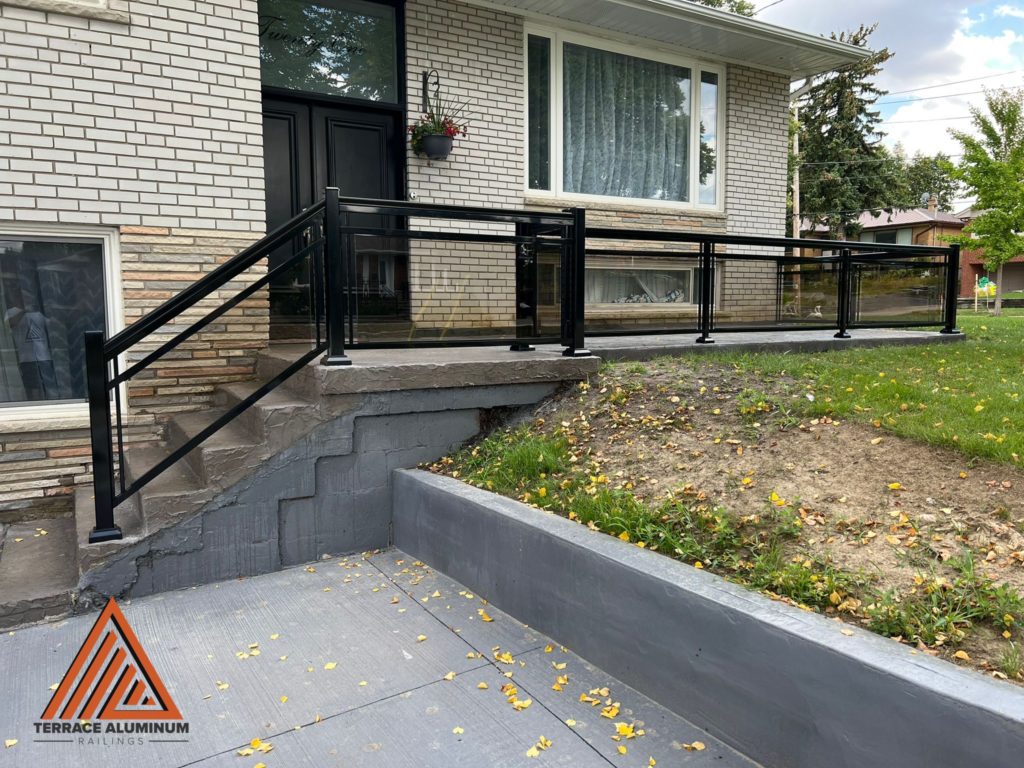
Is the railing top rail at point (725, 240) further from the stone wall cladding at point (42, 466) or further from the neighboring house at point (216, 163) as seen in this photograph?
the stone wall cladding at point (42, 466)

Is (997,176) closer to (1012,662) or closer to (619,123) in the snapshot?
(619,123)

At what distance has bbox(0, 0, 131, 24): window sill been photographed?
440 cm

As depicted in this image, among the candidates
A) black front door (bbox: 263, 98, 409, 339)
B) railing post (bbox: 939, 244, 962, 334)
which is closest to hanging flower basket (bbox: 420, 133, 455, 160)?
black front door (bbox: 263, 98, 409, 339)

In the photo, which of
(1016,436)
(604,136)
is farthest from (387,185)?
(1016,436)

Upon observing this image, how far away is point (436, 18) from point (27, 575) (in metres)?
5.66

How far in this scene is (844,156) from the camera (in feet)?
102

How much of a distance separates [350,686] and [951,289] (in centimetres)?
730

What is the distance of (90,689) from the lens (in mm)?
2938

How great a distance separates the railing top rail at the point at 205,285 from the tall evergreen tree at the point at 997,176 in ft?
57.4

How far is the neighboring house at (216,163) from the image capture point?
4480 millimetres

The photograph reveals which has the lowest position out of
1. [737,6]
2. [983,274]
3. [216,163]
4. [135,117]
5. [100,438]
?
[100,438]

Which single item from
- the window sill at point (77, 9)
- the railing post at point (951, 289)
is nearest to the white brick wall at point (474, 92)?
the window sill at point (77, 9)

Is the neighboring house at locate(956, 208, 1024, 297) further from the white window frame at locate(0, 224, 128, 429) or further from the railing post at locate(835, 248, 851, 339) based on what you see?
the white window frame at locate(0, 224, 128, 429)

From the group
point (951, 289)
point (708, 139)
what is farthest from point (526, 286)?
point (951, 289)
